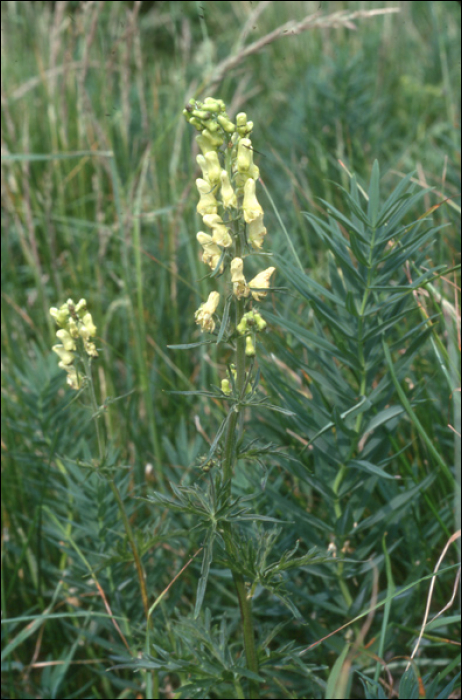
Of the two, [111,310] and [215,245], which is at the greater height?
[215,245]

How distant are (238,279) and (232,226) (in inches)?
4.1

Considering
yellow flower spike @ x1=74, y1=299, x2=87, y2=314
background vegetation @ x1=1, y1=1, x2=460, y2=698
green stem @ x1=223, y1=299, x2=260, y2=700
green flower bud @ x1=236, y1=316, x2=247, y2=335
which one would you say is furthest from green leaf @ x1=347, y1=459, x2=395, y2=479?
yellow flower spike @ x1=74, y1=299, x2=87, y2=314

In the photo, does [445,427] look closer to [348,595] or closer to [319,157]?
[348,595]

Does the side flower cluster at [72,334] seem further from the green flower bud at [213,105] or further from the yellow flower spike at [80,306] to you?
the green flower bud at [213,105]

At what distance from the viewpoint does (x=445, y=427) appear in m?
1.57

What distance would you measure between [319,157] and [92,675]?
215 cm

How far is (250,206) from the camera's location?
3.17 feet

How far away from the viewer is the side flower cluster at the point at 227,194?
0.96 meters

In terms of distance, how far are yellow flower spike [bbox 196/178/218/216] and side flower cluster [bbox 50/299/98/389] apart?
386 millimetres

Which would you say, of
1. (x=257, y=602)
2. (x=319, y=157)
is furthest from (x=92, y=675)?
(x=319, y=157)

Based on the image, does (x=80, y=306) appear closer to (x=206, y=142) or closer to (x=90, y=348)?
(x=90, y=348)

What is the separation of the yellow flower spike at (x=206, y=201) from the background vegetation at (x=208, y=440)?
25 centimetres

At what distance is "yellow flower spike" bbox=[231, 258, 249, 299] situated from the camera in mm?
953

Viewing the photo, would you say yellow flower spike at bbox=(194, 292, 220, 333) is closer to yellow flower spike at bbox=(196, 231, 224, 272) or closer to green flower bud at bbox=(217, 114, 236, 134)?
yellow flower spike at bbox=(196, 231, 224, 272)
